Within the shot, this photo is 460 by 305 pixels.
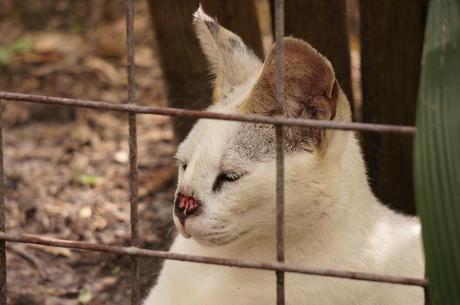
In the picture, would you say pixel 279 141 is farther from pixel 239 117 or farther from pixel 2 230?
pixel 2 230

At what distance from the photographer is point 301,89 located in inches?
109

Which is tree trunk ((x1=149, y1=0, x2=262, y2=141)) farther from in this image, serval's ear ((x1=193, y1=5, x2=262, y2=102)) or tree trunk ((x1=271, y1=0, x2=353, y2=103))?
serval's ear ((x1=193, y1=5, x2=262, y2=102))

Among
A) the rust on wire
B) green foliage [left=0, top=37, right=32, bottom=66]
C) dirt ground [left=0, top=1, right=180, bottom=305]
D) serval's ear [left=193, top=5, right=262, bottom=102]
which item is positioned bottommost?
dirt ground [left=0, top=1, right=180, bottom=305]

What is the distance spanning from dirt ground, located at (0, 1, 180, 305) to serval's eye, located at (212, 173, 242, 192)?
1.29 m

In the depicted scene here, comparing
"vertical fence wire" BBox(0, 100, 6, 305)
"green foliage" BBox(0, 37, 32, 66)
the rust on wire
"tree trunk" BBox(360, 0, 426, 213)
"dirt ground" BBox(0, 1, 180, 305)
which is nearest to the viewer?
the rust on wire

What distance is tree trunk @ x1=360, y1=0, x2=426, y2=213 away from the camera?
3.97 m

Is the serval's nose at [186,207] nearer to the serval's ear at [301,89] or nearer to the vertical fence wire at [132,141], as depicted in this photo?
the vertical fence wire at [132,141]

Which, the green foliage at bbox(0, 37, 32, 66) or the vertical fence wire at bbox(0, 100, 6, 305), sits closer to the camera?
the vertical fence wire at bbox(0, 100, 6, 305)

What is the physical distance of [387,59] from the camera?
13.3 feet

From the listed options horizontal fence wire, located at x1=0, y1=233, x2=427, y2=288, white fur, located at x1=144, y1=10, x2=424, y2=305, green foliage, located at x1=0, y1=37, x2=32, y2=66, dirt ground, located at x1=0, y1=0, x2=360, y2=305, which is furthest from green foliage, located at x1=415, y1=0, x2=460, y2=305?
green foliage, located at x1=0, y1=37, x2=32, y2=66

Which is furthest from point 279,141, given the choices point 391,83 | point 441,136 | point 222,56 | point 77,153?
point 77,153

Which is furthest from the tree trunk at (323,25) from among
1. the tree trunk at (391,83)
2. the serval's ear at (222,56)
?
the serval's ear at (222,56)

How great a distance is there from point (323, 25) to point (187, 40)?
0.65 metres

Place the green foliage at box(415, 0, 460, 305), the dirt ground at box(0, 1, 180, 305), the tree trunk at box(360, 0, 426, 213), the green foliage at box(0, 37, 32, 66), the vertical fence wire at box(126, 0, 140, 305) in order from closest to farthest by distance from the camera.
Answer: the green foliage at box(415, 0, 460, 305) → the vertical fence wire at box(126, 0, 140, 305) → the tree trunk at box(360, 0, 426, 213) → the dirt ground at box(0, 1, 180, 305) → the green foliage at box(0, 37, 32, 66)
